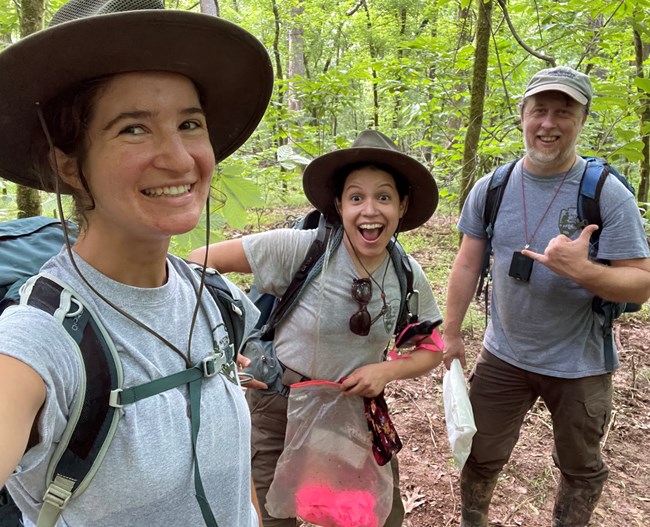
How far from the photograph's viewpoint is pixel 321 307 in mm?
2295

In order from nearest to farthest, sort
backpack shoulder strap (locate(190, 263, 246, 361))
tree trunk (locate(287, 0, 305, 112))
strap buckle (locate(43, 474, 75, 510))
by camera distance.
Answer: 1. strap buckle (locate(43, 474, 75, 510))
2. backpack shoulder strap (locate(190, 263, 246, 361))
3. tree trunk (locate(287, 0, 305, 112))

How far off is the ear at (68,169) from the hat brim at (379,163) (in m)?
1.37

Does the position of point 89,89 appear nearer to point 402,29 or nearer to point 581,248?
point 581,248

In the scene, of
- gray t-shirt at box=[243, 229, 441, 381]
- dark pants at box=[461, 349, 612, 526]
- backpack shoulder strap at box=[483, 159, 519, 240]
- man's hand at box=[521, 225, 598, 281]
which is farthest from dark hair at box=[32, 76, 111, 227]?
dark pants at box=[461, 349, 612, 526]

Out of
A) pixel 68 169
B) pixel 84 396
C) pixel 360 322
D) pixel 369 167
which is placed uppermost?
pixel 369 167

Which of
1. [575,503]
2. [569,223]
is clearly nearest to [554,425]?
[575,503]

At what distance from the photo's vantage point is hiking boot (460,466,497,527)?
3.03 meters

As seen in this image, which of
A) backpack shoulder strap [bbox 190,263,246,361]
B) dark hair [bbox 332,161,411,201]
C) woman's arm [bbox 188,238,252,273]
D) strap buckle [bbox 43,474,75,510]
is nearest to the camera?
strap buckle [bbox 43,474,75,510]

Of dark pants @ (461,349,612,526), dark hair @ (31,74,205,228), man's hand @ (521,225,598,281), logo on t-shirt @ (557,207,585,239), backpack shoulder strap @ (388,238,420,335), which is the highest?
dark hair @ (31,74,205,228)

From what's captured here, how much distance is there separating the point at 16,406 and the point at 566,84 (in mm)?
3143

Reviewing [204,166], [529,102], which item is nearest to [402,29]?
[529,102]

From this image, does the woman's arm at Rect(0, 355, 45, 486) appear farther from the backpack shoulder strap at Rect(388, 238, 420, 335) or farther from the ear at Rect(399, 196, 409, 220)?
the ear at Rect(399, 196, 409, 220)

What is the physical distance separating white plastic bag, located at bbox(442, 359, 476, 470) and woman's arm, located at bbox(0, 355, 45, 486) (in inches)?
82.9

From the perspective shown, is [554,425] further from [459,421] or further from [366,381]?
[366,381]
